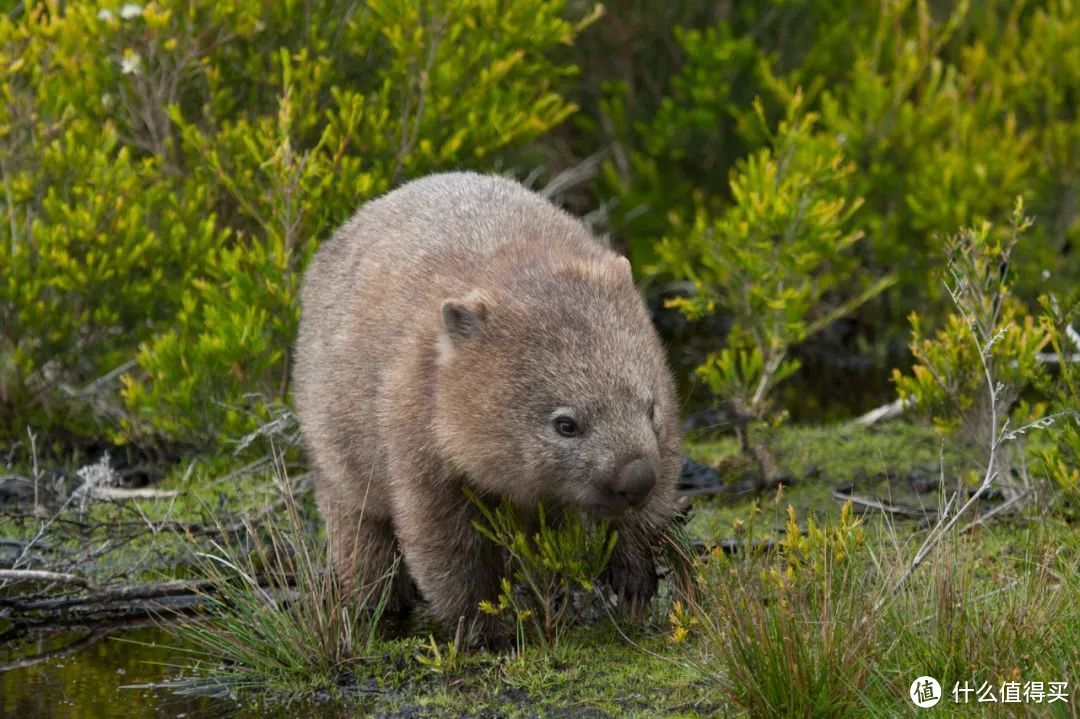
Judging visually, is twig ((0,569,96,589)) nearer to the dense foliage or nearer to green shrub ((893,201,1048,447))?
the dense foliage

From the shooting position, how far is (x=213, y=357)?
647 cm

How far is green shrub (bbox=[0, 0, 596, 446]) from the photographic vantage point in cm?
671

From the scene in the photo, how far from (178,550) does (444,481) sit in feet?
6.08

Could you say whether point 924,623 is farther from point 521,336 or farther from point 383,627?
point 383,627

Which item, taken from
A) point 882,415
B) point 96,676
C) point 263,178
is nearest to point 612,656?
point 96,676

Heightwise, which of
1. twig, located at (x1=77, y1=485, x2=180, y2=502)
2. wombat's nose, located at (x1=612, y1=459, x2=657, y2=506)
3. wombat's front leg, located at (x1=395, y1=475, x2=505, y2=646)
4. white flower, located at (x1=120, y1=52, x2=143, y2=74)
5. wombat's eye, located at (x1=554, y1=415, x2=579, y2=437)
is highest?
white flower, located at (x1=120, y1=52, x2=143, y2=74)

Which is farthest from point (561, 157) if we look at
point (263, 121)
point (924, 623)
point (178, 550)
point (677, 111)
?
point (924, 623)

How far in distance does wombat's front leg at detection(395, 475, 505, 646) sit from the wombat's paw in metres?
0.38

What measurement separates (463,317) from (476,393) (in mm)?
235

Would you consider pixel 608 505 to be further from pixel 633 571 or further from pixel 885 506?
pixel 885 506

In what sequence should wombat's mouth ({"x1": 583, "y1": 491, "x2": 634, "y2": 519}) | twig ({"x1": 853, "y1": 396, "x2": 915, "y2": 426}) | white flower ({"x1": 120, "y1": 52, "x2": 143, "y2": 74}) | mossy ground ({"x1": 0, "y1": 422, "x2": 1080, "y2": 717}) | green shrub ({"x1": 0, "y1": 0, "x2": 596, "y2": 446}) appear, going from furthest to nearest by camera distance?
1. twig ({"x1": 853, "y1": 396, "x2": 915, "y2": 426})
2. white flower ({"x1": 120, "y1": 52, "x2": 143, "y2": 74})
3. green shrub ({"x1": 0, "y1": 0, "x2": 596, "y2": 446})
4. wombat's mouth ({"x1": 583, "y1": 491, "x2": 634, "y2": 519})
5. mossy ground ({"x1": 0, "y1": 422, "x2": 1080, "y2": 717})

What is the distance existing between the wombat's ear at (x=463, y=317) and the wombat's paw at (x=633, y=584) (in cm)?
92

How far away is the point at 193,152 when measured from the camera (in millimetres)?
7230

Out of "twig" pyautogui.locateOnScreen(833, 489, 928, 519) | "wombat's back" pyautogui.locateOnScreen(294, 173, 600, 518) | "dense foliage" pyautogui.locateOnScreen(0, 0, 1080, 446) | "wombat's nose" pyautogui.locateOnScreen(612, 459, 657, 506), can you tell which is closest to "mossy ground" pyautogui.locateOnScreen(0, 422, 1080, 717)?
Result: "twig" pyautogui.locateOnScreen(833, 489, 928, 519)
